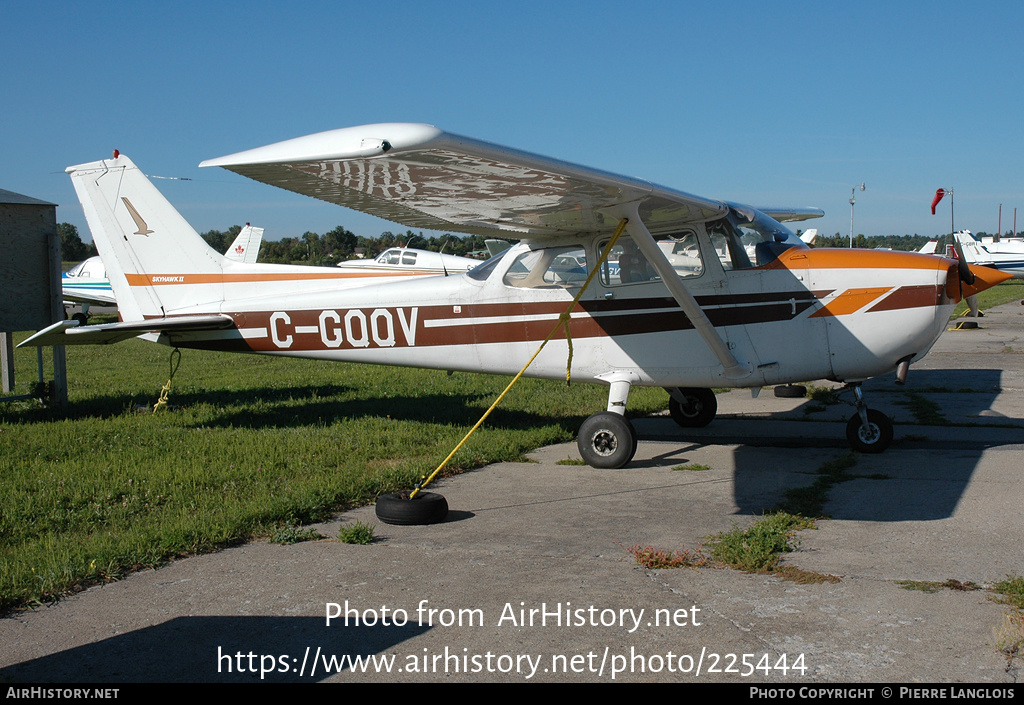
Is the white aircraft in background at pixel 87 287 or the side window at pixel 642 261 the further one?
the white aircraft in background at pixel 87 287

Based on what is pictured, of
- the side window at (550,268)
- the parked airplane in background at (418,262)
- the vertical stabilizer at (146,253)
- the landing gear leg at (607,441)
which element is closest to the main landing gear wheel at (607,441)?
the landing gear leg at (607,441)

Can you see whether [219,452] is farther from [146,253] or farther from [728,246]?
[728,246]

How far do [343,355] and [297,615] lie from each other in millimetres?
4948

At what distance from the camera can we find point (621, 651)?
324 cm

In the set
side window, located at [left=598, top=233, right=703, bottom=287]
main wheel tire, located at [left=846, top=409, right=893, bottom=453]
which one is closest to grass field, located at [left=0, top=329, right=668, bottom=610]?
side window, located at [left=598, top=233, right=703, bottom=287]

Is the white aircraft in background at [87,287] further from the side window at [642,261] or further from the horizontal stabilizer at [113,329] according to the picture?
the side window at [642,261]

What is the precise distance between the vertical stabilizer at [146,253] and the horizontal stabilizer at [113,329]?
1.12ft

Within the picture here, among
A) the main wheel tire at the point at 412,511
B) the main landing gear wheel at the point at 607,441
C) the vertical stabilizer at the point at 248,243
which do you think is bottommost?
the main wheel tire at the point at 412,511

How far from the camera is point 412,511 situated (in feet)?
16.9

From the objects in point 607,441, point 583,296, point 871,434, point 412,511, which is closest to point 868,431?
point 871,434

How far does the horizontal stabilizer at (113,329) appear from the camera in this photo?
7.82 meters

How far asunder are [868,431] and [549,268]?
131 inches

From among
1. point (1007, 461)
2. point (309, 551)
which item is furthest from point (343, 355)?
point (1007, 461)
